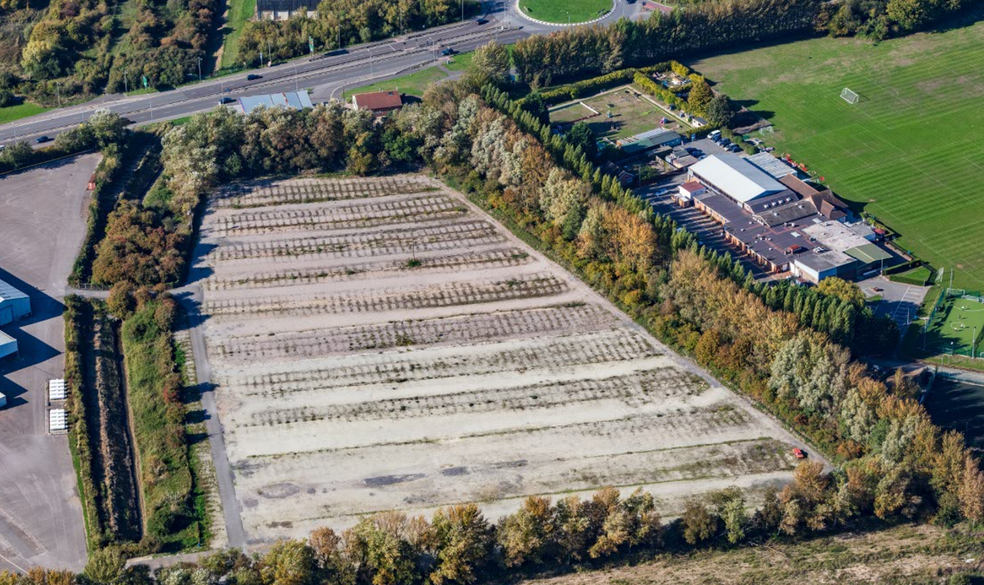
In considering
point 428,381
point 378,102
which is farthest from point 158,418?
point 378,102

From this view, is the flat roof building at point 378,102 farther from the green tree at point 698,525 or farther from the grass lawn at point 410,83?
the green tree at point 698,525

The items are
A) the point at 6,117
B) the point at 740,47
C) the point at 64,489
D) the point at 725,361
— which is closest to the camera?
the point at 64,489

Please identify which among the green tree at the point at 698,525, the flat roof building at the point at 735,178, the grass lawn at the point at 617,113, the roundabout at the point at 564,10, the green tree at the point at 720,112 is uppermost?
the roundabout at the point at 564,10

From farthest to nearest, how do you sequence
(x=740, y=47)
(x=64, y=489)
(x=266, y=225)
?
(x=740, y=47), (x=266, y=225), (x=64, y=489)

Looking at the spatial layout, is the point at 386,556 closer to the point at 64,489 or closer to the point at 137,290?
the point at 64,489

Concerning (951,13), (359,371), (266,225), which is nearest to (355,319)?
(359,371)

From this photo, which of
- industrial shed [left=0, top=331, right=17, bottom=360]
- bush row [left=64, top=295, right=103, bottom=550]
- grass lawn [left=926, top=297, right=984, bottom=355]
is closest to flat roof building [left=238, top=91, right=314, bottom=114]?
bush row [left=64, top=295, right=103, bottom=550]

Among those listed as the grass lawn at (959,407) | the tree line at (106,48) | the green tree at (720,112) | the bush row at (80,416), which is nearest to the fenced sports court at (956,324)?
the grass lawn at (959,407)
